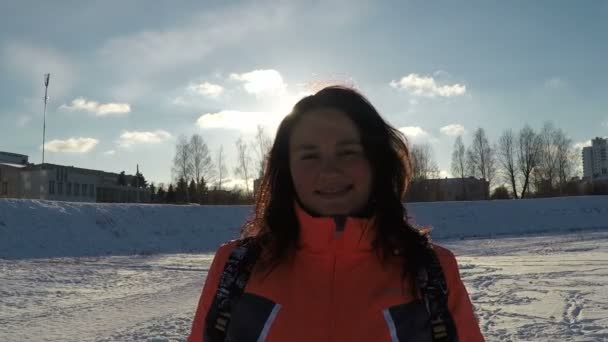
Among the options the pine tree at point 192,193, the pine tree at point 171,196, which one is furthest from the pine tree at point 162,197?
the pine tree at point 192,193

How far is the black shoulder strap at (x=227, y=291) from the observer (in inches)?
60.5

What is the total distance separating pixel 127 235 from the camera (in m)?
21.5

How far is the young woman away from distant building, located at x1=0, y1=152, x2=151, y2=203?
52.3 metres

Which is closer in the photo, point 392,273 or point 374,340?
point 374,340

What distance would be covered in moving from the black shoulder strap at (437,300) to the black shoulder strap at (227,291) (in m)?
0.51

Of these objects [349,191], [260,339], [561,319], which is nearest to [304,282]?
[260,339]

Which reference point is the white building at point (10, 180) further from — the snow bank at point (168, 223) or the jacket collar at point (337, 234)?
the jacket collar at point (337, 234)

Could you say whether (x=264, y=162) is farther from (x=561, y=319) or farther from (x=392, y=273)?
(x=561, y=319)

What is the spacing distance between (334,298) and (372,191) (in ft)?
1.27

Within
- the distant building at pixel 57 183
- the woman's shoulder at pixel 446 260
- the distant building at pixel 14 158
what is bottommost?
the woman's shoulder at pixel 446 260

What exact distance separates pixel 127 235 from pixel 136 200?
2283 inches

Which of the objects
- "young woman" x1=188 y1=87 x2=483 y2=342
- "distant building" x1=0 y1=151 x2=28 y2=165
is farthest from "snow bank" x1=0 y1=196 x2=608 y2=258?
"distant building" x1=0 y1=151 x2=28 y2=165

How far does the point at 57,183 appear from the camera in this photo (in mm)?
58531

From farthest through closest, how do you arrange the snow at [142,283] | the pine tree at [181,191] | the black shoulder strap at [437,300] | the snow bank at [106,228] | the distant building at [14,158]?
A: the distant building at [14,158], the pine tree at [181,191], the snow bank at [106,228], the snow at [142,283], the black shoulder strap at [437,300]
